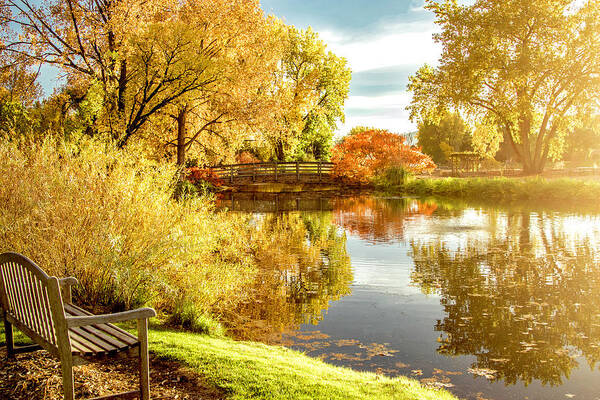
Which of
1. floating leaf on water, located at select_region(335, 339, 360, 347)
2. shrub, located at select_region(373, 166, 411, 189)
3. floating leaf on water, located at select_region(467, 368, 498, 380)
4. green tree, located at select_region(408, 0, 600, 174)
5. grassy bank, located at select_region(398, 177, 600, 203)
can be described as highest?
green tree, located at select_region(408, 0, 600, 174)

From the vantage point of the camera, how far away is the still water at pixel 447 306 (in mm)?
5584

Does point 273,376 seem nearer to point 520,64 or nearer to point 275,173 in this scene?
point 520,64

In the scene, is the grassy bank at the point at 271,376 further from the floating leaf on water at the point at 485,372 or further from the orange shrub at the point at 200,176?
the orange shrub at the point at 200,176

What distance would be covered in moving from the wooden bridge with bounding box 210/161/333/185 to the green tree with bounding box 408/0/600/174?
10481mm

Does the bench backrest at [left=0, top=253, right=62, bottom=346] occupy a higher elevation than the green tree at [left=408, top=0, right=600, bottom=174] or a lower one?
lower

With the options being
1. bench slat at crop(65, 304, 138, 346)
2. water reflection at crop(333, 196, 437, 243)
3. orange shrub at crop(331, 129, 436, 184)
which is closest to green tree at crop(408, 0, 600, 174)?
orange shrub at crop(331, 129, 436, 184)

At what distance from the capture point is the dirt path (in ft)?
12.4

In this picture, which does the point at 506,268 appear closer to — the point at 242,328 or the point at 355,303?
the point at 355,303

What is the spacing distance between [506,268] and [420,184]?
24.0m

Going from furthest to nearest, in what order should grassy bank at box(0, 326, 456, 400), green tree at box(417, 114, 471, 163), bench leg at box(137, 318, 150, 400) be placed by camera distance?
green tree at box(417, 114, 471, 163) → grassy bank at box(0, 326, 456, 400) → bench leg at box(137, 318, 150, 400)

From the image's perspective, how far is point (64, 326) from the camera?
314 cm

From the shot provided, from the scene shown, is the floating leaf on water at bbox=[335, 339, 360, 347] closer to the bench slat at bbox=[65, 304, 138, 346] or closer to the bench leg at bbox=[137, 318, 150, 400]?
the bench leg at bbox=[137, 318, 150, 400]

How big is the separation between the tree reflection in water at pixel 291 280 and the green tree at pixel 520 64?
17854 mm

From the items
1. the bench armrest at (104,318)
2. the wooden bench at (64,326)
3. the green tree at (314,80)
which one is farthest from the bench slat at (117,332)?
the green tree at (314,80)
